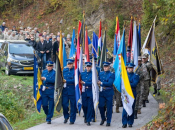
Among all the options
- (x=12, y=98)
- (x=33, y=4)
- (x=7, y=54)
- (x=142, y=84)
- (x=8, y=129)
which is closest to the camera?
(x=8, y=129)

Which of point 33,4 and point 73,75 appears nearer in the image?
point 73,75

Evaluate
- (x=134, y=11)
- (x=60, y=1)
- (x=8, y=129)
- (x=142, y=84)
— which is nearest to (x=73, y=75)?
(x=142, y=84)

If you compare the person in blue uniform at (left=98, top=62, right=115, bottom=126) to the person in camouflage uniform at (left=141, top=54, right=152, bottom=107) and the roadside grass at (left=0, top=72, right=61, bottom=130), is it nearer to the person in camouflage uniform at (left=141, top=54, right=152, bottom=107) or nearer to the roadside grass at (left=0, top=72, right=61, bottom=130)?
the roadside grass at (left=0, top=72, right=61, bottom=130)

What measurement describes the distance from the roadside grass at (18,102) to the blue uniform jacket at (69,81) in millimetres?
1461

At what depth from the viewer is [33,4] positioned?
43750 millimetres

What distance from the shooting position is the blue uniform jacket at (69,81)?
39.8 ft

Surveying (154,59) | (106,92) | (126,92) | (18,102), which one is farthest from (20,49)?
(126,92)

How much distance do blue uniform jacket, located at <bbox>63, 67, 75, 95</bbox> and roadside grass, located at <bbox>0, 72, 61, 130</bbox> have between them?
1.46 metres

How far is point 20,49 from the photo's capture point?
21625 millimetres

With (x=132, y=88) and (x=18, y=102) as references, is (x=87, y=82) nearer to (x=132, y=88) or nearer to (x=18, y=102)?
(x=132, y=88)

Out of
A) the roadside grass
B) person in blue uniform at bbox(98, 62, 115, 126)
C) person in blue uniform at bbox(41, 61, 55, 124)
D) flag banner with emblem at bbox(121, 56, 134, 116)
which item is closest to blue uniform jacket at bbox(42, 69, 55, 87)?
person in blue uniform at bbox(41, 61, 55, 124)

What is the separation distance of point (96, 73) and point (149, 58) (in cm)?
351

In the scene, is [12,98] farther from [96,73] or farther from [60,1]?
[60,1]

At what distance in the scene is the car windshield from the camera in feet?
69.9
